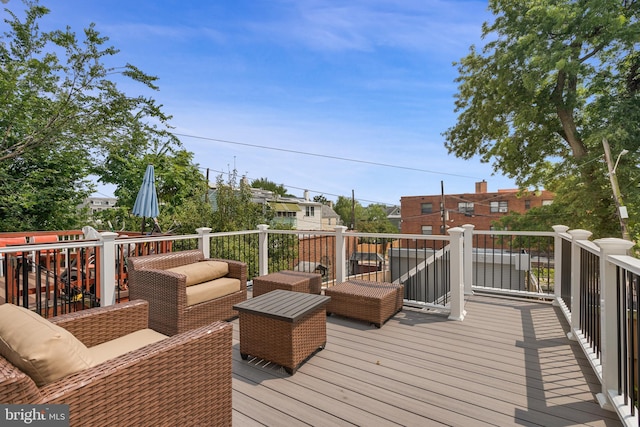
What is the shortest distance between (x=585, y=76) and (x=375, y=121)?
8.40 meters

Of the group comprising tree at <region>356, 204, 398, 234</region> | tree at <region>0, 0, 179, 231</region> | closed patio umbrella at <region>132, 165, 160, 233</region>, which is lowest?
tree at <region>356, 204, 398, 234</region>

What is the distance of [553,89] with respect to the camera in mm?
11703

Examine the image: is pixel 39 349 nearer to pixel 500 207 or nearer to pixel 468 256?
pixel 468 256

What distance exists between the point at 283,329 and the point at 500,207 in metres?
30.1

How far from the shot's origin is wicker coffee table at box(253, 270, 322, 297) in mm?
3771

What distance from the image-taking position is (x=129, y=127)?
30.6 ft

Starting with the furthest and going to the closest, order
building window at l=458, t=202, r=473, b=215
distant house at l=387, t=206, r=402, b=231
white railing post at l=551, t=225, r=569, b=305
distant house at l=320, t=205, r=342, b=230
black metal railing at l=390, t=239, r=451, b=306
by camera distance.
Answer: distant house at l=387, t=206, r=402, b=231
distant house at l=320, t=205, r=342, b=230
building window at l=458, t=202, r=473, b=215
black metal railing at l=390, t=239, r=451, b=306
white railing post at l=551, t=225, r=569, b=305

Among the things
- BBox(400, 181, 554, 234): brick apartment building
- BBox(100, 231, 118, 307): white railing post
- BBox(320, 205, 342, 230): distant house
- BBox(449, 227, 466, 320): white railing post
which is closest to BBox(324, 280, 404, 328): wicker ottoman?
BBox(449, 227, 466, 320): white railing post

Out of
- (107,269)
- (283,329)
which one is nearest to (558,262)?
(283,329)

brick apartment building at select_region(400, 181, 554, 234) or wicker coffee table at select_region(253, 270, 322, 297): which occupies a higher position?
brick apartment building at select_region(400, 181, 554, 234)

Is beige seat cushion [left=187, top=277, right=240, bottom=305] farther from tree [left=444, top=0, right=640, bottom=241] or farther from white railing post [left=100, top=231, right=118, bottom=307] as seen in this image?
tree [left=444, top=0, right=640, bottom=241]

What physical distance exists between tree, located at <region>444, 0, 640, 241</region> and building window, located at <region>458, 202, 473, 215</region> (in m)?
15.5

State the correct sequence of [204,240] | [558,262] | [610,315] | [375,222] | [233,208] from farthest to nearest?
[375,222] → [233,208] → [204,240] → [558,262] → [610,315]

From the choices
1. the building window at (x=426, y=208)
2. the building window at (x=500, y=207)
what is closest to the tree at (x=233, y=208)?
the building window at (x=426, y=208)
